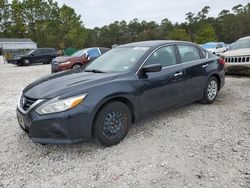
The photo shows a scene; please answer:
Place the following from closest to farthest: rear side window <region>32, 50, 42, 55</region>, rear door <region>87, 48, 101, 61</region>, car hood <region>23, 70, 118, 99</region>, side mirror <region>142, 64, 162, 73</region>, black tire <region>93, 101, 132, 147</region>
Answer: car hood <region>23, 70, 118, 99</region> < black tire <region>93, 101, 132, 147</region> < side mirror <region>142, 64, 162, 73</region> < rear door <region>87, 48, 101, 61</region> < rear side window <region>32, 50, 42, 55</region>

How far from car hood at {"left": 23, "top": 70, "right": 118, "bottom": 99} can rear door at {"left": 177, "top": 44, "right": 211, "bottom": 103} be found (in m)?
1.62

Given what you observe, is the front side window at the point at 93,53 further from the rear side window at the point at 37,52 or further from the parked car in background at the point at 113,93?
the rear side window at the point at 37,52

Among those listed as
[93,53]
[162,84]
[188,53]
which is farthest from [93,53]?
[162,84]

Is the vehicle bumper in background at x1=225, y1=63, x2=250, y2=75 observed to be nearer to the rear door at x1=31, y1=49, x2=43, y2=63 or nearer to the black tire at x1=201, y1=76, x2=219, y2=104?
the black tire at x1=201, y1=76, x2=219, y2=104

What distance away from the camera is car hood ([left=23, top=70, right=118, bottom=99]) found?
2.97 metres

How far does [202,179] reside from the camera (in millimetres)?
2502

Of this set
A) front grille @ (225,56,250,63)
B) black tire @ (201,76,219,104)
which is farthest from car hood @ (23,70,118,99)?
front grille @ (225,56,250,63)

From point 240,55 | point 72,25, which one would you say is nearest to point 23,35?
point 72,25

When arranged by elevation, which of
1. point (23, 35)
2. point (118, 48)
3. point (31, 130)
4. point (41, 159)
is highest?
point (23, 35)

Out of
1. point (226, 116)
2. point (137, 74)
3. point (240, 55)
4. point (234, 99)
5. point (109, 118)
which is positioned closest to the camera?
point (109, 118)

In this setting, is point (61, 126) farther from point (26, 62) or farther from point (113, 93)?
point (26, 62)

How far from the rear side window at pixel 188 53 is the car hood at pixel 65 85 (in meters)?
1.64

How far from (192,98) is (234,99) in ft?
4.96

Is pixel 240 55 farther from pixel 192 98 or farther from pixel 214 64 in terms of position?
pixel 192 98
